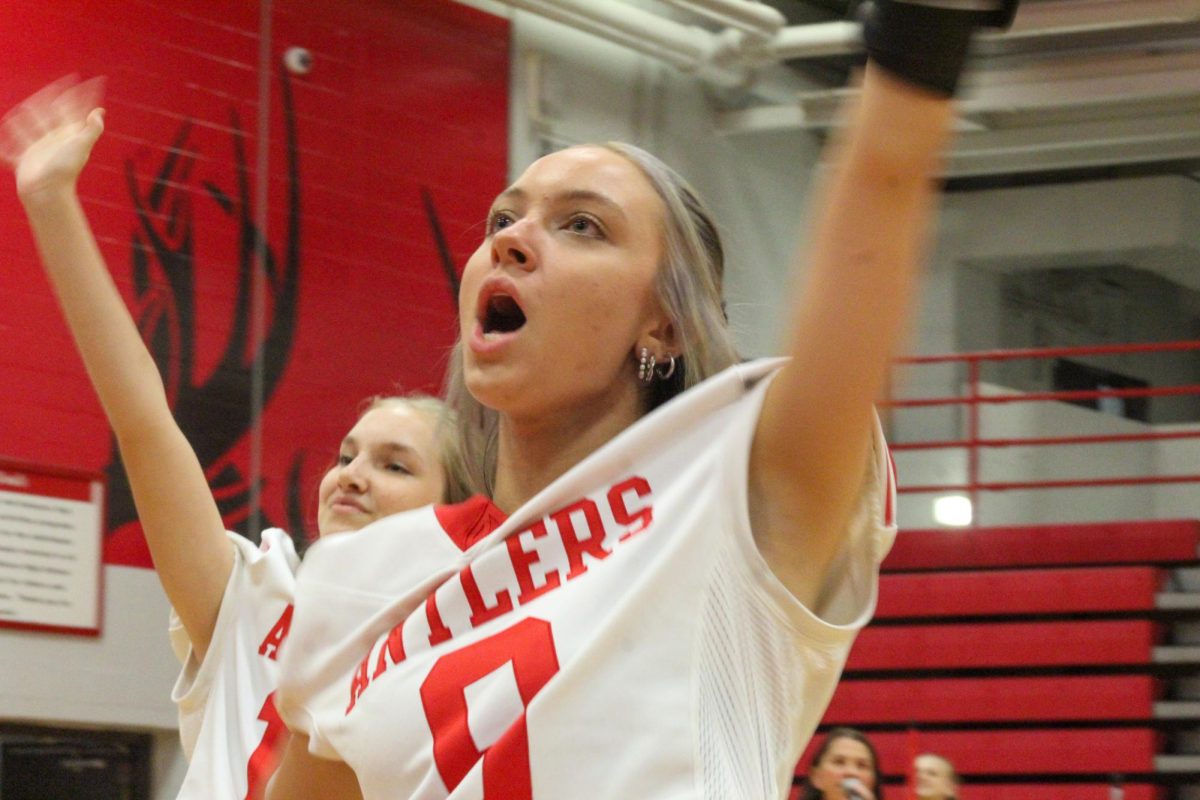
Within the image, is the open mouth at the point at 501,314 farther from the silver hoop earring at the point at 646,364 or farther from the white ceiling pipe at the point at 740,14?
the white ceiling pipe at the point at 740,14

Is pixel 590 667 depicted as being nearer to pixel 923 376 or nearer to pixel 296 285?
pixel 296 285

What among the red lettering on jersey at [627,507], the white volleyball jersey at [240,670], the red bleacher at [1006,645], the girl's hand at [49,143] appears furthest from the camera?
the red bleacher at [1006,645]

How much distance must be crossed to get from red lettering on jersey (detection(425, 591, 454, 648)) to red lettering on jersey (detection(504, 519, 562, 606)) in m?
0.06

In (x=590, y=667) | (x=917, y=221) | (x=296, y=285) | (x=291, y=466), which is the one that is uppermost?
(x=296, y=285)

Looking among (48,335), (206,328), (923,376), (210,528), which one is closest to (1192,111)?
(923,376)

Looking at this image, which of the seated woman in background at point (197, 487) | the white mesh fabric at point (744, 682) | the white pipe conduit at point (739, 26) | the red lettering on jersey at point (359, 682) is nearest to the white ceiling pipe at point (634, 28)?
the white pipe conduit at point (739, 26)

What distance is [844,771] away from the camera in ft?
16.1

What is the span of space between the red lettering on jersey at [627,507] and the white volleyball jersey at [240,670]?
1.37m

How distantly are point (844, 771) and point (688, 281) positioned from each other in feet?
12.1

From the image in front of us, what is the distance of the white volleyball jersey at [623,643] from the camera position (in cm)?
120

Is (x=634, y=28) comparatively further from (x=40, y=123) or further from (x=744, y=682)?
(x=744, y=682)

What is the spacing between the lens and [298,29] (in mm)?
7348

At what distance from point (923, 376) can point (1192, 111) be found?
2010 mm

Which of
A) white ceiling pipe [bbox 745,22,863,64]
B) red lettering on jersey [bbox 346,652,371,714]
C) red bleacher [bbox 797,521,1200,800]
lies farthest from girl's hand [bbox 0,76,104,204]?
white ceiling pipe [bbox 745,22,863,64]
